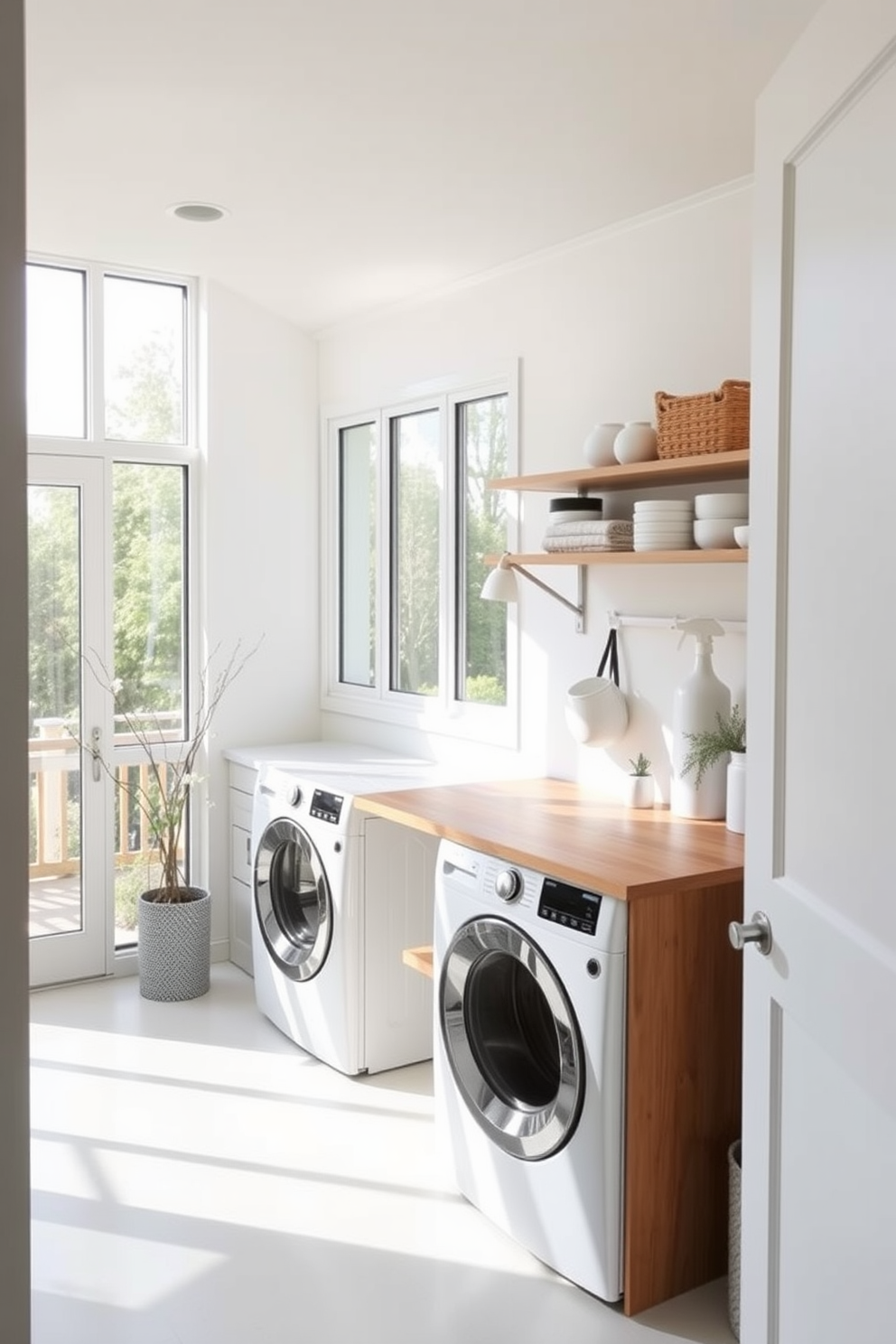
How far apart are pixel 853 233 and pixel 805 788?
69 centimetres

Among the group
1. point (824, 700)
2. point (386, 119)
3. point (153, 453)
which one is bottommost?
point (824, 700)

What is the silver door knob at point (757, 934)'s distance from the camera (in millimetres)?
1661

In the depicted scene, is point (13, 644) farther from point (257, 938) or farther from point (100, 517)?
point (100, 517)

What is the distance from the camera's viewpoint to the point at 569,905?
2.46m

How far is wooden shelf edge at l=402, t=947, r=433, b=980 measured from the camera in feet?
10.1

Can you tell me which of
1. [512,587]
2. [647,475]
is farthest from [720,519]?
[512,587]

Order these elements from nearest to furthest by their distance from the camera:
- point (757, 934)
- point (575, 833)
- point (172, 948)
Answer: point (757, 934)
point (575, 833)
point (172, 948)

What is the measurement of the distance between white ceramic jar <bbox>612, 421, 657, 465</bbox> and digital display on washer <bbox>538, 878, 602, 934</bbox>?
1.13 meters

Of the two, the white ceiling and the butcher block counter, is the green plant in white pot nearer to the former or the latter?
the white ceiling

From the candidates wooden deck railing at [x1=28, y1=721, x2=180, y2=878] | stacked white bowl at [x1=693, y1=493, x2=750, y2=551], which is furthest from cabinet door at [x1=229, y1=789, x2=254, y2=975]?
stacked white bowl at [x1=693, y1=493, x2=750, y2=551]

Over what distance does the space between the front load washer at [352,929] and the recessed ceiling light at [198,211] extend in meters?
1.76

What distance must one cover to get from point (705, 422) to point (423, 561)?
1702 millimetres

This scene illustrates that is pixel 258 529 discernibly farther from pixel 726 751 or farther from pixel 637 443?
pixel 726 751

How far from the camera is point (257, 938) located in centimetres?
401
